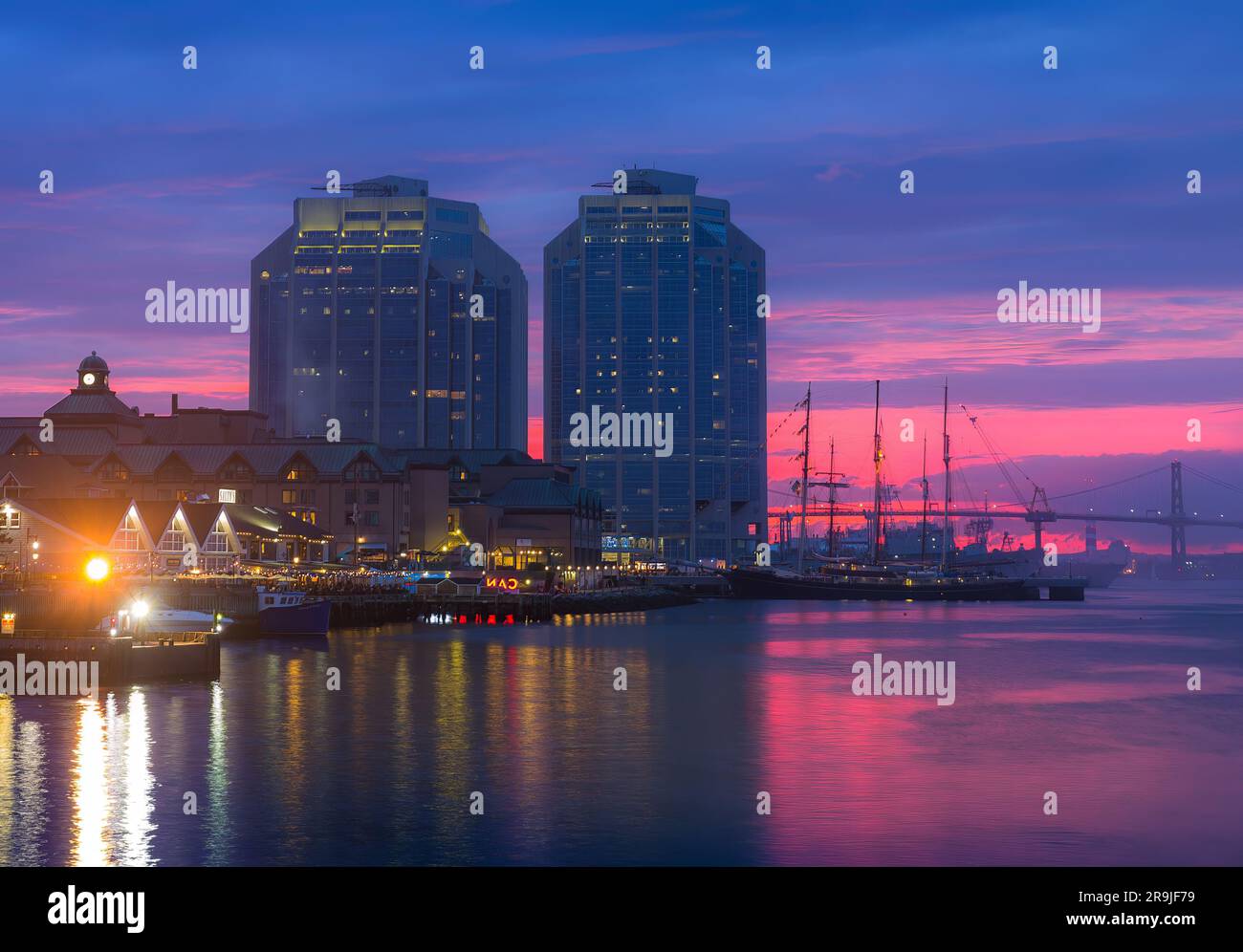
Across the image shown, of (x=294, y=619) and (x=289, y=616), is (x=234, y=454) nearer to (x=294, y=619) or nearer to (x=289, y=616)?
(x=294, y=619)

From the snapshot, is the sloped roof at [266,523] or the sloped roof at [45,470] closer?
the sloped roof at [266,523]

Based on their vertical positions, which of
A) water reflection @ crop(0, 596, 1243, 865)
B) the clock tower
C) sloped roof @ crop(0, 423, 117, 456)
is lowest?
water reflection @ crop(0, 596, 1243, 865)

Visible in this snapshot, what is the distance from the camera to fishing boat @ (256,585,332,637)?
108000 millimetres

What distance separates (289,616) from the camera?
355 feet

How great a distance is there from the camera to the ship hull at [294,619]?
10800 centimetres

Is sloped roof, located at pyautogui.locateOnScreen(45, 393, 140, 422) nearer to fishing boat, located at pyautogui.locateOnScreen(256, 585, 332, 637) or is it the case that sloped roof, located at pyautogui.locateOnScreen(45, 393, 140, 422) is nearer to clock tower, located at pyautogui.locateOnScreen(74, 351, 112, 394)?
clock tower, located at pyautogui.locateOnScreen(74, 351, 112, 394)

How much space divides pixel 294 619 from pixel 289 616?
595 millimetres

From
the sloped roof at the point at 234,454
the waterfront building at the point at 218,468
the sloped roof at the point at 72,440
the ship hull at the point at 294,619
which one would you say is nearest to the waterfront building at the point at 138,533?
the ship hull at the point at 294,619

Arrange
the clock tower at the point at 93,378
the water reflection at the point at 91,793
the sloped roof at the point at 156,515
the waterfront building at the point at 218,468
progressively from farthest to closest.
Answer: the clock tower at the point at 93,378
the waterfront building at the point at 218,468
the sloped roof at the point at 156,515
the water reflection at the point at 91,793

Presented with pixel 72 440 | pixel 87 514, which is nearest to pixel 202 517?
pixel 87 514

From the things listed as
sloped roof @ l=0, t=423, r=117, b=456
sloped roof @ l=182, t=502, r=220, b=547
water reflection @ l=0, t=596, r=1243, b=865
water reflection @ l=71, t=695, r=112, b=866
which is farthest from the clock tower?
water reflection @ l=71, t=695, r=112, b=866

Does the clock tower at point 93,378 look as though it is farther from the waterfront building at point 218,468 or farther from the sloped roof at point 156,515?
the sloped roof at point 156,515

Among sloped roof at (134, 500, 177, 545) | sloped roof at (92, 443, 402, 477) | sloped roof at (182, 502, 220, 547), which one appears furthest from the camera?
sloped roof at (92, 443, 402, 477)
